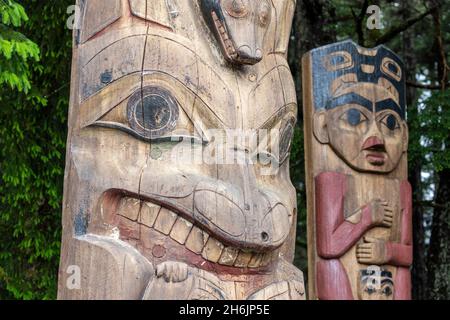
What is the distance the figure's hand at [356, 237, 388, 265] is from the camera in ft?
25.2

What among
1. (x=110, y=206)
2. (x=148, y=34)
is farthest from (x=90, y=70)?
(x=110, y=206)

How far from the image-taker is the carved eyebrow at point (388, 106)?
323 inches

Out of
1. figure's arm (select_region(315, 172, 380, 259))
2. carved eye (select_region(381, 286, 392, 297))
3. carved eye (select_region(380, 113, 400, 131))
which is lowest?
carved eye (select_region(381, 286, 392, 297))

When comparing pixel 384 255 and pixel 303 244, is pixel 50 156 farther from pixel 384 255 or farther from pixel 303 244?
pixel 303 244

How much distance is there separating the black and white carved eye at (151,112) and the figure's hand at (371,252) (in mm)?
3540

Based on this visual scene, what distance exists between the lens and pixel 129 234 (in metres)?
4.63

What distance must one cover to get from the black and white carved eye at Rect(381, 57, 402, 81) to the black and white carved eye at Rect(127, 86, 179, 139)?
4.24 metres

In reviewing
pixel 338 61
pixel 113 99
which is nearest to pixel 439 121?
pixel 338 61

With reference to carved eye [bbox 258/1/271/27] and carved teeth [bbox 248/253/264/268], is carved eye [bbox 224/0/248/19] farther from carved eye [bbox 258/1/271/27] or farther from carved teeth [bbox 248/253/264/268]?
carved teeth [bbox 248/253/264/268]

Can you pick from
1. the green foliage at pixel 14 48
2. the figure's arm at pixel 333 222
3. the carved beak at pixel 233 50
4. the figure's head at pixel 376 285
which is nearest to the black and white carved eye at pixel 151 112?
the carved beak at pixel 233 50

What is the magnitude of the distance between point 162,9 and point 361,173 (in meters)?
3.64

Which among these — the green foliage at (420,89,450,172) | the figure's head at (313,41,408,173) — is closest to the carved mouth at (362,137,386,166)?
the figure's head at (313,41,408,173)

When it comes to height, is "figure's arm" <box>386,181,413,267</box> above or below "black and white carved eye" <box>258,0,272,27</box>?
below

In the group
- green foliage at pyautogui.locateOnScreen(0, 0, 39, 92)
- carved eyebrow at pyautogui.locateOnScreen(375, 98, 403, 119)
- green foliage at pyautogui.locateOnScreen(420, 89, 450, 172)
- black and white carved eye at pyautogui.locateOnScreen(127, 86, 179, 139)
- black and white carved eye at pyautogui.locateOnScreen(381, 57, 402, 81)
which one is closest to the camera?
black and white carved eye at pyautogui.locateOnScreen(127, 86, 179, 139)
